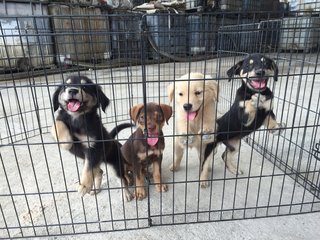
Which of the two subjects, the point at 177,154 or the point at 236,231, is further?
the point at 177,154

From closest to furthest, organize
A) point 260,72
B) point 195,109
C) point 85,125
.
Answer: point 85,125
point 260,72
point 195,109

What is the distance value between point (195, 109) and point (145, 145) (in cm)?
45

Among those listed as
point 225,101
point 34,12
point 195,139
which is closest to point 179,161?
point 195,139

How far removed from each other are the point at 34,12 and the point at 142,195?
656 cm

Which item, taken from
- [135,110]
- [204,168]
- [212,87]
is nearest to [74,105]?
[135,110]

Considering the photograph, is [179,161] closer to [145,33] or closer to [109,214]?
[109,214]

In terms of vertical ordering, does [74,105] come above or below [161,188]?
above

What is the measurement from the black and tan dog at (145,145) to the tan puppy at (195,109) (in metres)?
0.14

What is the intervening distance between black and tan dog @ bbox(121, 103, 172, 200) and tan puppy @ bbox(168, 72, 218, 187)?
0.14 m

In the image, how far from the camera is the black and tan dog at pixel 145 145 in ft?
6.23

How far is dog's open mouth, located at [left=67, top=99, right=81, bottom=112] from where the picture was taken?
5.71ft

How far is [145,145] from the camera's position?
1.91m

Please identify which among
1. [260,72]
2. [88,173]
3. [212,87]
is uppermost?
[260,72]

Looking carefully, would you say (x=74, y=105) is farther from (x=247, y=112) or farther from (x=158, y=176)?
(x=247, y=112)
